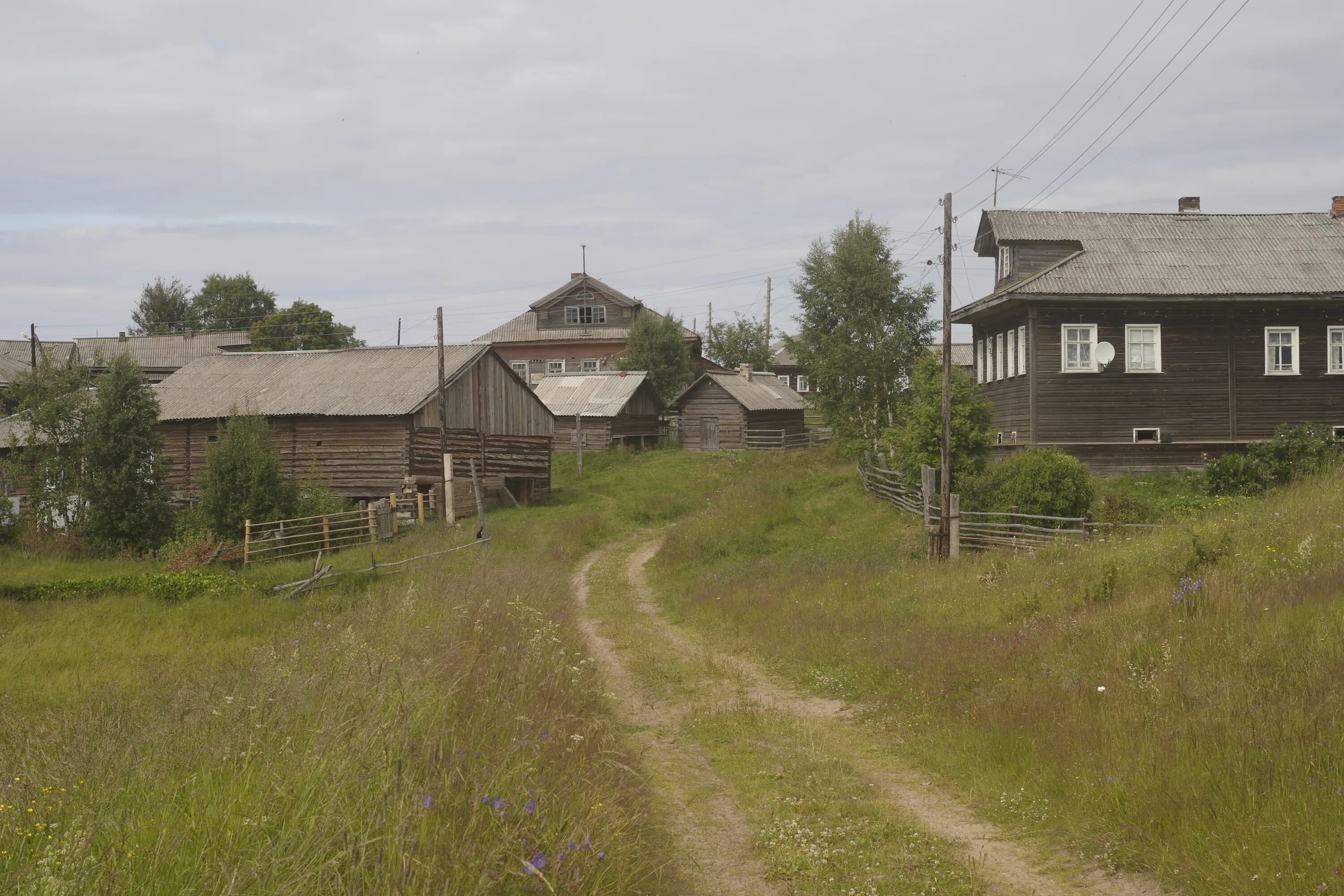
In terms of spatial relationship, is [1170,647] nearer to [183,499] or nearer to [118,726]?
[118,726]

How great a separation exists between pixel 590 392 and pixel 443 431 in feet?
68.6

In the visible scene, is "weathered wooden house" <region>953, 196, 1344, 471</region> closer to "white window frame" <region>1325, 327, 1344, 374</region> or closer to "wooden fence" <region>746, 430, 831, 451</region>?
"white window frame" <region>1325, 327, 1344, 374</region>

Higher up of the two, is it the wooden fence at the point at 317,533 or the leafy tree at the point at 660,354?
the leafy tree at the point at 660,354

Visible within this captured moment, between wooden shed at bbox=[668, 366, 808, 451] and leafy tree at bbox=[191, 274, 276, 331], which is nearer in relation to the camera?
wooden shed at bbox=[668, 366, 808, 451]

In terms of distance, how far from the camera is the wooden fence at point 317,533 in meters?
26.6

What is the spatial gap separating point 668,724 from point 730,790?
2.38 metres

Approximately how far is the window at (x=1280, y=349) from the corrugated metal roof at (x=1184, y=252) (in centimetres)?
116

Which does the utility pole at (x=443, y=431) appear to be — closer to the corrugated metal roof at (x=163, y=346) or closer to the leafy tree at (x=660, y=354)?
the leafy tree at (x=660, y=354)

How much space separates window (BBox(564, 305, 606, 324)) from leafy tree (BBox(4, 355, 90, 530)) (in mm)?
40312

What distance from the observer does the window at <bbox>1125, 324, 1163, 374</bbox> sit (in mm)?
27734

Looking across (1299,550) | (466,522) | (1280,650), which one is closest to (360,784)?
(1280,650)

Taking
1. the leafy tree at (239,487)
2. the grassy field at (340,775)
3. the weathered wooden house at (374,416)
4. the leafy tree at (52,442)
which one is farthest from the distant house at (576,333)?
the grassy field at (340,775)

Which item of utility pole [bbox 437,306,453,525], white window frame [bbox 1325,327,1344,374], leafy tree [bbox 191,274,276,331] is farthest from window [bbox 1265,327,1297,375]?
leafy tree [bbox 191,274,276,331]

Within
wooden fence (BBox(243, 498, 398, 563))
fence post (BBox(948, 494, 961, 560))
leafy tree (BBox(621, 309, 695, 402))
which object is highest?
leafy tree (BBox(621, 309, 695, 402))
